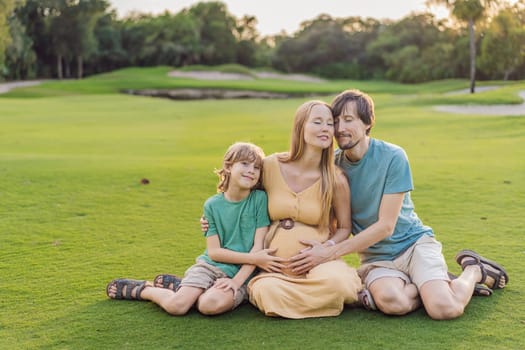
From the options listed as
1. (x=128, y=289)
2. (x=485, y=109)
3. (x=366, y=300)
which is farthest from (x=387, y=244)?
(x=485, y=109)

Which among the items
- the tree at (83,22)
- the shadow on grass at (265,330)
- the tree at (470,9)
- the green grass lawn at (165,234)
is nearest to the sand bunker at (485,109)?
the green grass lawn at (165,234)

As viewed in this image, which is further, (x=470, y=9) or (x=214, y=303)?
(x=470, y=9)

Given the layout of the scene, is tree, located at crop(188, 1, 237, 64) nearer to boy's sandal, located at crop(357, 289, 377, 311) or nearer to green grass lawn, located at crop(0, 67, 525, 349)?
green grass lawn, located at crop(0, 67, 525, 349)

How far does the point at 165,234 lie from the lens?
7.10 metres

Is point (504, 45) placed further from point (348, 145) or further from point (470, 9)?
point (348, 145)

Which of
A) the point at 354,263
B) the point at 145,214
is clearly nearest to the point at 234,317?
the point at 354,263

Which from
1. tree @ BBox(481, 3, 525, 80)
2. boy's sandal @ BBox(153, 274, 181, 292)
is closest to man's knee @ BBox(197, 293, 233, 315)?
boy's sandal @ BBox(153, 274, 181, 292)

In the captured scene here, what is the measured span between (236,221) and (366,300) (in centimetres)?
115

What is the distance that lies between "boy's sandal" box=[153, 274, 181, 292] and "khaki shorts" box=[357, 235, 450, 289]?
1.43 meters

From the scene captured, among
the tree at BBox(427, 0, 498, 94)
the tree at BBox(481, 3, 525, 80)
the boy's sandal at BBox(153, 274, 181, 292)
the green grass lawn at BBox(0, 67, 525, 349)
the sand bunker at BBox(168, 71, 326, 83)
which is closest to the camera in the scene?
the green grass lawn at BBox(0, 67, 525, 349)

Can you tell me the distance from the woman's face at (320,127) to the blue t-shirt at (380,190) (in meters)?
0.41

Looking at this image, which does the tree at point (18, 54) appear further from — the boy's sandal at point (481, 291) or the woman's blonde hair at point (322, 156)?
the boy's sandal at point (481, 291)

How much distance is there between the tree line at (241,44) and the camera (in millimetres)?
56562

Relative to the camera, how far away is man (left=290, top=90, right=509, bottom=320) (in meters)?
4.60
